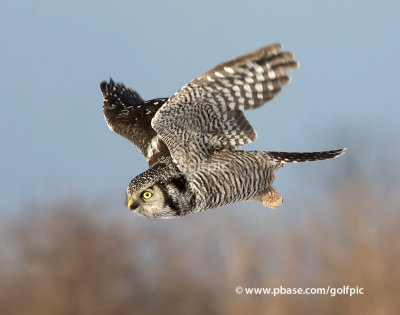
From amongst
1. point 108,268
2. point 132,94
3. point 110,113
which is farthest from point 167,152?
point 108,268

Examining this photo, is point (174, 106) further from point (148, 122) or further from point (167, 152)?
point (148, 122)

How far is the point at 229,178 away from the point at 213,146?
13.5 inches

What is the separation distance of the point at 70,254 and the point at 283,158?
1524 cm

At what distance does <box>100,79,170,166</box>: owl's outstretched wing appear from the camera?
770 centimetres

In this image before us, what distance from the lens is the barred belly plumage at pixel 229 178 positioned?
276 inches

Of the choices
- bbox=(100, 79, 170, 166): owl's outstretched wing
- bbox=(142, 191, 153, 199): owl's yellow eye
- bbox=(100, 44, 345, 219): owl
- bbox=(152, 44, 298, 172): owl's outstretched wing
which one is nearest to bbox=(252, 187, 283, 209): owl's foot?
bbox=(100, 44, 345, 219): owl

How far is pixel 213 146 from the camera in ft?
23.8

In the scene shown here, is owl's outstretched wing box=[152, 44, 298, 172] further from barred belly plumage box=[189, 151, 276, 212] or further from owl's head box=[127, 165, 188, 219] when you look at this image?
owl's head box=[127, 165, 188, 219]

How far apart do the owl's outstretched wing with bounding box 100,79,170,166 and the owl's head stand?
1.72ft

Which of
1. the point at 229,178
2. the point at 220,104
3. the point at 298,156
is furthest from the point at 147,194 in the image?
the point at 298,156

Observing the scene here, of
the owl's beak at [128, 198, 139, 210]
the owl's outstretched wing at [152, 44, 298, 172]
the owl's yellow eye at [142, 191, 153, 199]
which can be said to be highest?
the owl's outstretched wing at [152, 44, 298, 172]

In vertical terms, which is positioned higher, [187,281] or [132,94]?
[132,94]

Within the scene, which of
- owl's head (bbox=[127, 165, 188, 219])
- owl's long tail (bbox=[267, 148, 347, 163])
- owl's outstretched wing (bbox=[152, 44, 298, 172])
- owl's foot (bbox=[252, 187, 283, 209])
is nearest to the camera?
owl's outstretched wing (bbox=[152, 44, 298, 172])

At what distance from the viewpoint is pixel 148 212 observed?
6.84 m
